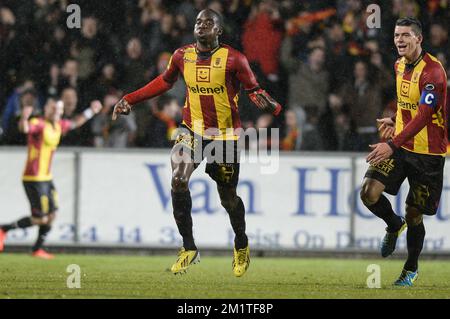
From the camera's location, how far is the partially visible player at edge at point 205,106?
31.6 feet

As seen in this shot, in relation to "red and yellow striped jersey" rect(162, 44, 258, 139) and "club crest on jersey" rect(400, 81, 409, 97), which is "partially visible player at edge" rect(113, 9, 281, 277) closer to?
"red and yellow striped jersey" rect(162, 44, 258, 139)

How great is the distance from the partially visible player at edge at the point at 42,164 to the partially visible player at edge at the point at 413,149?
4270 mm

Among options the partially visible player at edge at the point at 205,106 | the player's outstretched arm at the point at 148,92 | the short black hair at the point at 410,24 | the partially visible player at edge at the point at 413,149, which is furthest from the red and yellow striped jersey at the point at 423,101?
the player's outstretched arm at the point at 148,92

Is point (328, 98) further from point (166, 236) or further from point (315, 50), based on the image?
point (166, 236)

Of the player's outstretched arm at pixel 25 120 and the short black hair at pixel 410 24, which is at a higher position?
the short black hair at pixel 410 24

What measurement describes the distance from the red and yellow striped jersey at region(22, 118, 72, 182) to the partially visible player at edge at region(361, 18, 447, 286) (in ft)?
15.6

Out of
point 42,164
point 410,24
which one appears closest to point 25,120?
point 42,164

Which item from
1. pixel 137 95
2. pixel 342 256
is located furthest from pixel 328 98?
pixel 137 95

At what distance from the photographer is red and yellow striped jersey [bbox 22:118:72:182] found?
42.5 feet

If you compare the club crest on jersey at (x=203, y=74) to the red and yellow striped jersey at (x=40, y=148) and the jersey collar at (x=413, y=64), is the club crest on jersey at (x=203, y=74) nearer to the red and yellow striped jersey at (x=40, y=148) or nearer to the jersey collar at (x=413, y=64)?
the jersey collar at (x=413, y=64)

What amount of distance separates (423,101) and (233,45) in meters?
5.68

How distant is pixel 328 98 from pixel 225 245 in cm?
233

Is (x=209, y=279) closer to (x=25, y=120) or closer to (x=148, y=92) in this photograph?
(x=148, y=92)

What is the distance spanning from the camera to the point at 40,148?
42.9 feet
